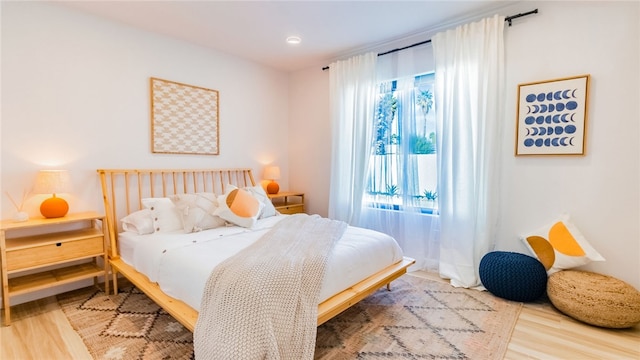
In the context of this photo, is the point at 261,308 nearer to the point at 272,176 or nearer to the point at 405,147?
the point at 405,147

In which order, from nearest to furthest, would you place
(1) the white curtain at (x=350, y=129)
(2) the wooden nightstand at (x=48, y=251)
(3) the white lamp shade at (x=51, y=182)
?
(2) the wooden nightstand at (x=48, y=251), (3) the white lamp shade at (x=51, y=182), (1) the white curtain at (x=350, y=129)

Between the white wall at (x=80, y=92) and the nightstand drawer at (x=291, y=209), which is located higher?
the white wall at (x=80, y=92)

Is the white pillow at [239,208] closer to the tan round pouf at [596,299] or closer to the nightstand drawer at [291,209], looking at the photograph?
the nightstand drawer at [291,209]

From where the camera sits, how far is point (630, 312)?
2.09 m

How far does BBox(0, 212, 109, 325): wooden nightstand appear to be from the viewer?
2234 millimetres

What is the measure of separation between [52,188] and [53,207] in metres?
0.18

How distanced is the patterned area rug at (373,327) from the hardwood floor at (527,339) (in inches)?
3.0

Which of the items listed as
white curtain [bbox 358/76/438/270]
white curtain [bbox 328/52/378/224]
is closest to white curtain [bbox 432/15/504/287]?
white curtain [bbox 358/76/438/270]

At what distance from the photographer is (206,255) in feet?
6.69

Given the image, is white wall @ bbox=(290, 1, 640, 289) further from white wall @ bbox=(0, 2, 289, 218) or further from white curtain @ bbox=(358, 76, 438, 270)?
white wall @ bbox=(0, 2, 289, 218)

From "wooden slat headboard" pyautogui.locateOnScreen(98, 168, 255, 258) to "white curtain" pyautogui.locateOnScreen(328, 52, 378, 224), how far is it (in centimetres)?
A: 143

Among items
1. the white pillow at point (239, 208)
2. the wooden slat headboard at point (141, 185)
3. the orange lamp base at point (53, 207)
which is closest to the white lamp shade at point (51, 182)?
the orange lamp base at point (53, 207)

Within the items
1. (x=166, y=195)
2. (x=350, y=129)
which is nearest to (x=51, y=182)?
(x=166, y=195)

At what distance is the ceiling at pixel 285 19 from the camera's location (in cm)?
271
